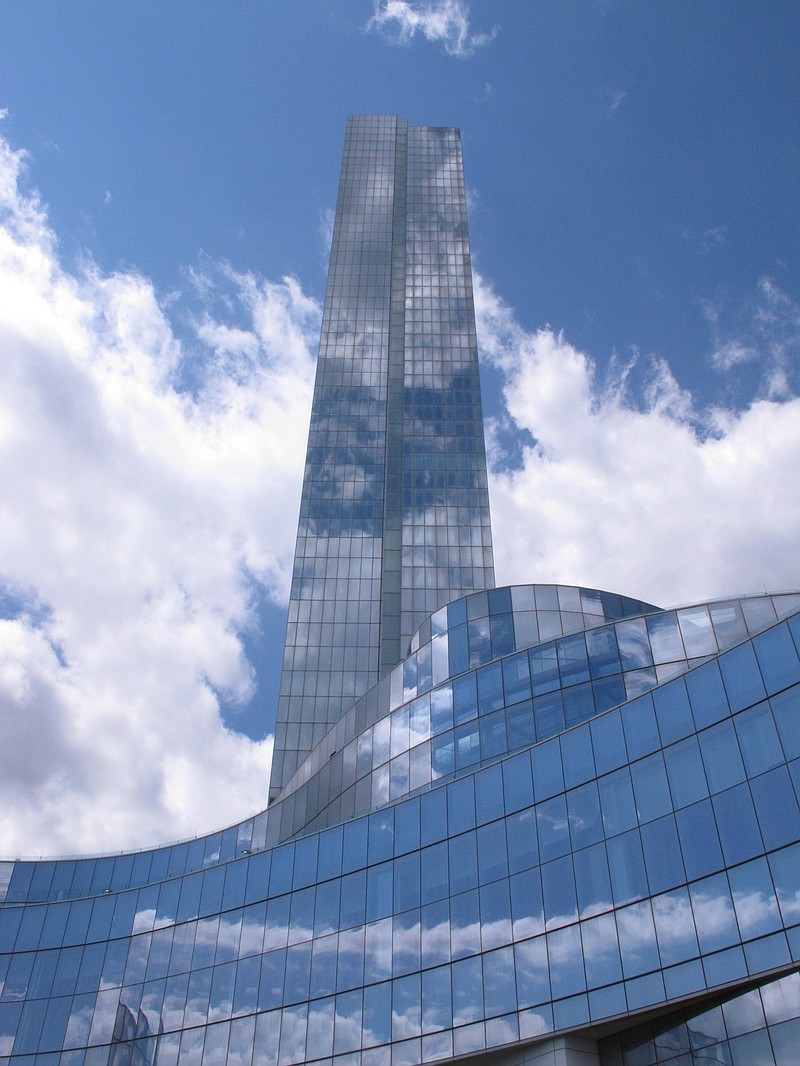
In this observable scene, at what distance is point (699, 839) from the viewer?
3397 cm

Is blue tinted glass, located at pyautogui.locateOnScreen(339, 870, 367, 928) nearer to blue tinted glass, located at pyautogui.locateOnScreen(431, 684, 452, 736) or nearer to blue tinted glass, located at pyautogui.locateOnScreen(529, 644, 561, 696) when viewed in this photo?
blue tinted glass, located at pyautogui.locateOnScreen(431, 684, 452, 736)

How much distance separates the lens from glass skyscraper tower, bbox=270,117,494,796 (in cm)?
9394

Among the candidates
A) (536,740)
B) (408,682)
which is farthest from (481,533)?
(536,740)

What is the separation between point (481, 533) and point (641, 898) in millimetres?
67776

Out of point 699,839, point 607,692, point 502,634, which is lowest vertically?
point 699,839

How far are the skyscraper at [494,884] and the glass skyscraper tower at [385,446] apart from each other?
16.6m

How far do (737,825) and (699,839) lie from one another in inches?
69.2

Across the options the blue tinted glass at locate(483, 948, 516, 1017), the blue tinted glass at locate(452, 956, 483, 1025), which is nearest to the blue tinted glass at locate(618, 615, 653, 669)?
the blue tinted glass at locate(483, 948, 516, 1017)

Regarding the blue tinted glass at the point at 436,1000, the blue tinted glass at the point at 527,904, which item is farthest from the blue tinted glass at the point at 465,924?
the blue tinted glass at the point at 527,904

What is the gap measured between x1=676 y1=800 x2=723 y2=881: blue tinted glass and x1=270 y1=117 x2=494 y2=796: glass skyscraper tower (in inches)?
2206

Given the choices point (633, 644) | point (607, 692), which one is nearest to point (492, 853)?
point (607, 692)

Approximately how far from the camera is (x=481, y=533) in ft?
331

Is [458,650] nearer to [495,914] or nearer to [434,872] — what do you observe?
[434,872]

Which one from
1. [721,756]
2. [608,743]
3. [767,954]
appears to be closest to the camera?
[767,954]
